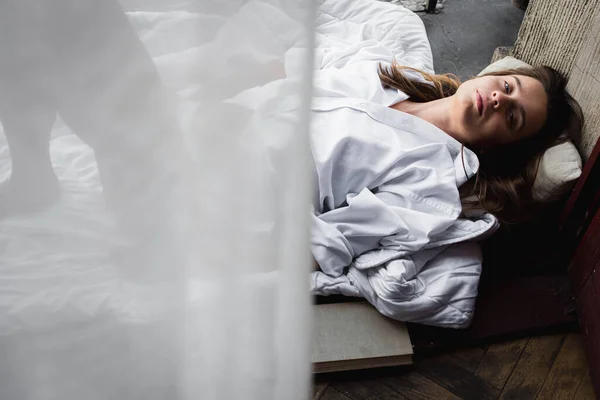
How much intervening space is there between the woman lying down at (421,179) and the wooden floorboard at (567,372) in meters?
0.21

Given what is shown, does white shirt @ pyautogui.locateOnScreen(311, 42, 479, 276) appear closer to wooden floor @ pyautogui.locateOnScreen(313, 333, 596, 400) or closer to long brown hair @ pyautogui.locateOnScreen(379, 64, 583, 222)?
long brown hair @ pyautogui.locateOnScreen(379, 64, 583, 222)

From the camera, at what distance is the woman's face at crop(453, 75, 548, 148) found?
47.6 inches

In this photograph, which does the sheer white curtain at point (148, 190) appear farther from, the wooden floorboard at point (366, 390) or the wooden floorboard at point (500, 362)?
the wooden floorboard at point (500, 362)

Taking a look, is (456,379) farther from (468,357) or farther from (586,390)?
(586,390)

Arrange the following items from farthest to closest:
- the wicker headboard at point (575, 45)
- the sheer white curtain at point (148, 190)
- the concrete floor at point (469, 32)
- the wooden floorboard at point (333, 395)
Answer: the concrete floor at point (469, 32)
the wicker headboard at point (575, 45)
the wooden floorboard at point (333, 395)
the sheer white curtain at point (148, 190)

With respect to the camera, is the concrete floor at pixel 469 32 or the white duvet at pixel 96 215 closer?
the white duvet at pixel 96 215

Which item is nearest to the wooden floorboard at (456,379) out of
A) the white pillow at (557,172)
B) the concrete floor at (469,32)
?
the white pillow at (557,172)

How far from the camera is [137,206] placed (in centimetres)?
33

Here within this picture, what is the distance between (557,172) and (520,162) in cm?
10

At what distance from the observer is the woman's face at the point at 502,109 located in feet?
3.96

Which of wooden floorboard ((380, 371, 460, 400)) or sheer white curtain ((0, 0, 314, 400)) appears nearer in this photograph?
sheer white curtain ((0, 0, 314, 400))

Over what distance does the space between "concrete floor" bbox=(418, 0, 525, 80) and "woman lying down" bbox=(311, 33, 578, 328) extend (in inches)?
16.7

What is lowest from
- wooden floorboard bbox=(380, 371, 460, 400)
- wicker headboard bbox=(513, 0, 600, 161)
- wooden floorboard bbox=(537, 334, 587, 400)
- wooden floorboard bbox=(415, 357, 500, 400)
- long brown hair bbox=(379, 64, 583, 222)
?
wooden floorboard bbox=(380, 371, 460, 400)

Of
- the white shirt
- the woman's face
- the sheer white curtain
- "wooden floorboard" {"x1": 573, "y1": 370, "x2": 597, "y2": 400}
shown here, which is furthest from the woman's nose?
the sheer white curtain
